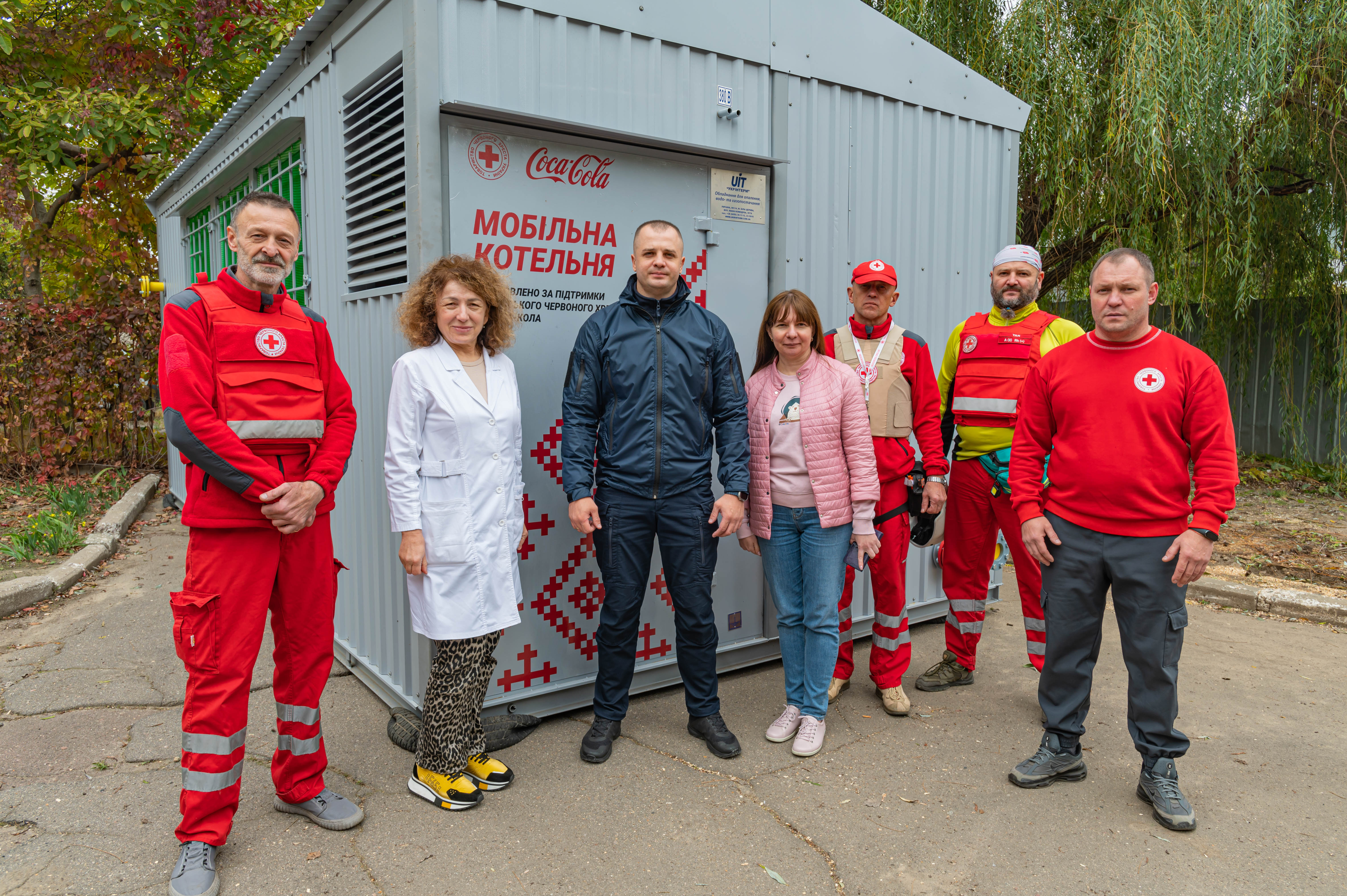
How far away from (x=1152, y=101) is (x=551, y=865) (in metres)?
7.73

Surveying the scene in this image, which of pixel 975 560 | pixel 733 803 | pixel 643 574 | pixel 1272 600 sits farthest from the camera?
pixel 1272 600

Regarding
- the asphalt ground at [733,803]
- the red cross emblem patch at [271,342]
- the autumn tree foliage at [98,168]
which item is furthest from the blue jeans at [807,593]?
the autumn tree foliage at [98,168]

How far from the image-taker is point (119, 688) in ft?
14.2

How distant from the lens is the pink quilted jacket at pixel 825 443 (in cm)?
366

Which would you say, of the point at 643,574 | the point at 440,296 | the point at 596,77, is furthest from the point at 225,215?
the point at 643,574

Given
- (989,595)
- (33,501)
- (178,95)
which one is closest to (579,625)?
(989,595)

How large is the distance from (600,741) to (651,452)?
130 cm

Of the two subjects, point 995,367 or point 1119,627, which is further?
point 995,367

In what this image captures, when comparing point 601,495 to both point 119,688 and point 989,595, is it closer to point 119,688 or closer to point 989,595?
point 119,688

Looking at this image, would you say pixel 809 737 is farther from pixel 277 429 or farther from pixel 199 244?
pixel 199 244

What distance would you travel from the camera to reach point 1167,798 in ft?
10.2

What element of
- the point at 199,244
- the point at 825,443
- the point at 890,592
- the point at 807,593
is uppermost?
the point at 199,244

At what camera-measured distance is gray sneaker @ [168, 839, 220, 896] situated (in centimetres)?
256

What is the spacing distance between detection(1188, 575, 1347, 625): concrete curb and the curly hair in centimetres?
550
